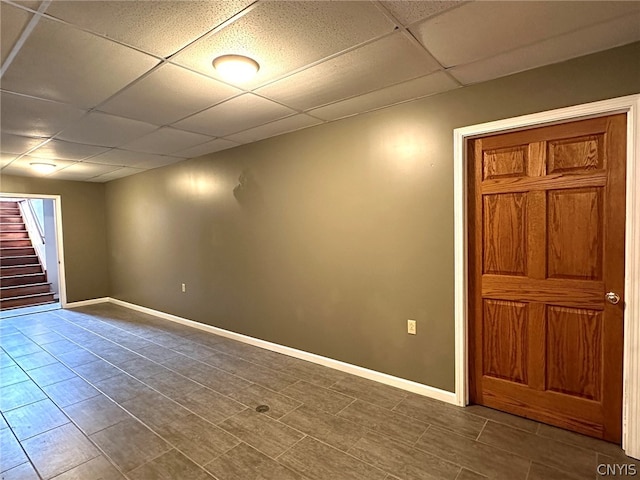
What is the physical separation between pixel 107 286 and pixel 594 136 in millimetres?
7783

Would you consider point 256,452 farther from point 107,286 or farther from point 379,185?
point 107,286

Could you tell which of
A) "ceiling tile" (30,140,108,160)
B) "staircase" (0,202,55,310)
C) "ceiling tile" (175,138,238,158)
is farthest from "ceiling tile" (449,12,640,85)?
"staircase" (0,202,55,310)

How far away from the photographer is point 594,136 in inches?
80.1

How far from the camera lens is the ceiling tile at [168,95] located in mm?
2180

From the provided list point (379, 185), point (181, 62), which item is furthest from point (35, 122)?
point (379, 185)

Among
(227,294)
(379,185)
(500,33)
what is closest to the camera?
(500,33)

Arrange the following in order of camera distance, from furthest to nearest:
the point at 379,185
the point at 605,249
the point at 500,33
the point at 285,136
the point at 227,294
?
the point at 227,294
the point at 285,136
the point at 379,185
the point at 605,249
the point at 500,33

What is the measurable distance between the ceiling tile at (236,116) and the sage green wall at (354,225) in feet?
1.58

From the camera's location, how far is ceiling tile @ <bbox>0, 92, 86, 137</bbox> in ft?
8.13

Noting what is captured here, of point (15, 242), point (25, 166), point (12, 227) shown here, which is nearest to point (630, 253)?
point (25, 166)

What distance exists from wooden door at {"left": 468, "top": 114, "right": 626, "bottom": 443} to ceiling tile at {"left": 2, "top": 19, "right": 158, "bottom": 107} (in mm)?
2436

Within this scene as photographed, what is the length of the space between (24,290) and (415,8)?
9.13m

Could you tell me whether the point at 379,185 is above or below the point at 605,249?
above

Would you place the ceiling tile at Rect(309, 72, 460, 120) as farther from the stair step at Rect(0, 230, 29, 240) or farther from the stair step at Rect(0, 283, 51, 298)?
the stair step at Rect(0, 230, 29, 240)
